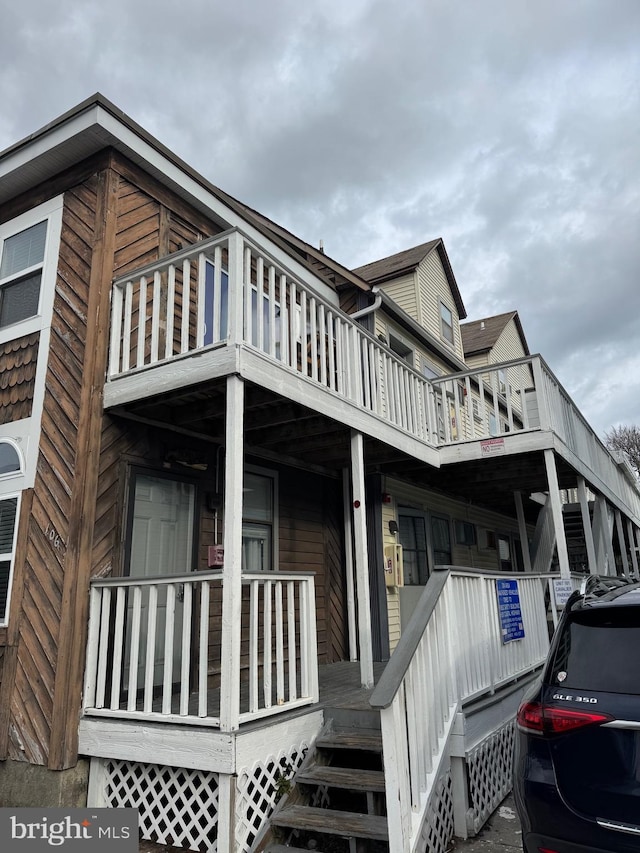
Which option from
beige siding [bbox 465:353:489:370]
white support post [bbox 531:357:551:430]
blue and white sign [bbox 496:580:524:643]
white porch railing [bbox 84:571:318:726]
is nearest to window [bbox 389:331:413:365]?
white support post [bbox 531:357:551:430]

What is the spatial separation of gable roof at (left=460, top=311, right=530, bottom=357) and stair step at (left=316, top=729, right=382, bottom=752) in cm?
1435

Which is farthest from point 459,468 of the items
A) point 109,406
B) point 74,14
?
point 74,14

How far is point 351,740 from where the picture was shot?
4.37 meters

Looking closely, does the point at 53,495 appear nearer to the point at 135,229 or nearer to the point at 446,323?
the point at 135,229

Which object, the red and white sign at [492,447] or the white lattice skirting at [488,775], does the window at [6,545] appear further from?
the red and white sign at [492,447]

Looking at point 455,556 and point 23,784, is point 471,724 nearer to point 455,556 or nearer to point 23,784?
point 23,784

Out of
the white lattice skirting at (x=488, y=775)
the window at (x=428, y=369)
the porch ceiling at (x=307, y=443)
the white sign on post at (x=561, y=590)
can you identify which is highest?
the window at (x=428, y=369)

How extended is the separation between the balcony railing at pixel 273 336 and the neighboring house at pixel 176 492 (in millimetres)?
37

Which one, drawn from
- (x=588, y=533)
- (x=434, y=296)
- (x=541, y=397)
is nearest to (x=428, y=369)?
(x=434, y=296)

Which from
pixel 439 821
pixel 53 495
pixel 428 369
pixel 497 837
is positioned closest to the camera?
pixel 439 821

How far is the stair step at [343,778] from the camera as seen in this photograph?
12.7ft

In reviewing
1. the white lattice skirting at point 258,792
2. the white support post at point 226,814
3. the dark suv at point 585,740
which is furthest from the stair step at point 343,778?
the dark suv at point 585,740

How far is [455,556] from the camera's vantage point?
10953mm

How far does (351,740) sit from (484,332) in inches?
639
